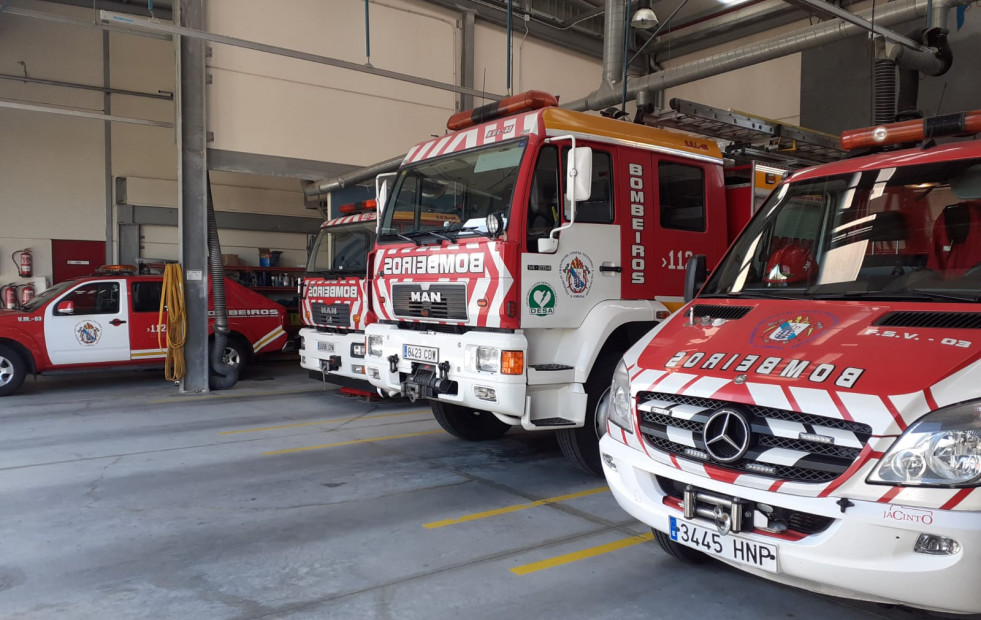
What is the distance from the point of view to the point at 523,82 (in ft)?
43.4

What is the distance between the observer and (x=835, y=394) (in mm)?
2502

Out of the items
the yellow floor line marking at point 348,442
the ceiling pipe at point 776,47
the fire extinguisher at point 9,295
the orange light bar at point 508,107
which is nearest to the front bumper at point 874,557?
the orange light bar at point 508,107

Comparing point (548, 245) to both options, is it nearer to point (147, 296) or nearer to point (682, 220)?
point (682, 220)

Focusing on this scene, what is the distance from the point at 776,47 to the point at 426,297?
21.8ft

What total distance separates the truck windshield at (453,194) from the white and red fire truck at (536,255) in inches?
0.5

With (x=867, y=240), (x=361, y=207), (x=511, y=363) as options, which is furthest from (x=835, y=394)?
(x=361, y=207)

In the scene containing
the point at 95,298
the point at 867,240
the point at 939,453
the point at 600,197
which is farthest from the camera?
the point at 95,298

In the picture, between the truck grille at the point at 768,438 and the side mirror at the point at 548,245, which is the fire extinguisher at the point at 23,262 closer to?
the side mirror at the point at 548,245

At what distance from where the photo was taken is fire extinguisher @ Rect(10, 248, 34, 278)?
46.6 feet

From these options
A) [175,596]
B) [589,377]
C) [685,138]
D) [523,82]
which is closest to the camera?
[175,596]

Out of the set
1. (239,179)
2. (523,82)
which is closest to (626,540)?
(523,82)

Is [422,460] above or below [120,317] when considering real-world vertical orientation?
below

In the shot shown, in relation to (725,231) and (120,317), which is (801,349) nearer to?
(725,231)

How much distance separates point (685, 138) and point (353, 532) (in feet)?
13.3
